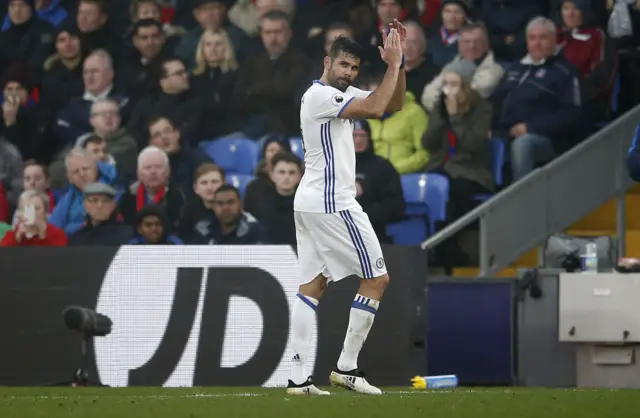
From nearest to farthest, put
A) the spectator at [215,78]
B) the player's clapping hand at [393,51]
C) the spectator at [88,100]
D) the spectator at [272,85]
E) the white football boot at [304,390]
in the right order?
the player's clapping hand at [393,51], the white football boot at [304,390], the spectator at [272,85], the spectator at [215,78], the spectator at [88,100]

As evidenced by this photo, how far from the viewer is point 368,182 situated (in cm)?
1333

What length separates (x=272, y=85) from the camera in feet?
48.5

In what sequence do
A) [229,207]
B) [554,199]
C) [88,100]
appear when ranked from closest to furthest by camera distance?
[554,199] → [229,207] → [88,100]

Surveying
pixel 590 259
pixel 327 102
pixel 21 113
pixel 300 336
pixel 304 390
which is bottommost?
pixel 304 390

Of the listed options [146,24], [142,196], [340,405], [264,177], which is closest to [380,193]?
[264,177]

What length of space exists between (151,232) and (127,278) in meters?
2.32

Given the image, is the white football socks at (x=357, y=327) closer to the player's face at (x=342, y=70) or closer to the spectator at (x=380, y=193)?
the player's face at (x=342, y=70)

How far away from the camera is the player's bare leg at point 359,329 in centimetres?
847

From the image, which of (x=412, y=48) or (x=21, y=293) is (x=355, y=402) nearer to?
(x=21, y=293)

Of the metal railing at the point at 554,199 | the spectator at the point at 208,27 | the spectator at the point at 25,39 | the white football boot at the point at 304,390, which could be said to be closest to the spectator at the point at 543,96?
the metal railing at the point at 554,199

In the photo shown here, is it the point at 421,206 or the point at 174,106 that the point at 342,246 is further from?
the point at 174,106

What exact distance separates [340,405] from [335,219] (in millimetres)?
1493

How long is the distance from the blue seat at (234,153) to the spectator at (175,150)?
6.1 inches

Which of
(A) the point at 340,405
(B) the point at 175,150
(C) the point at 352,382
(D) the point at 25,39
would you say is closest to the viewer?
(A) the point at 340,405
